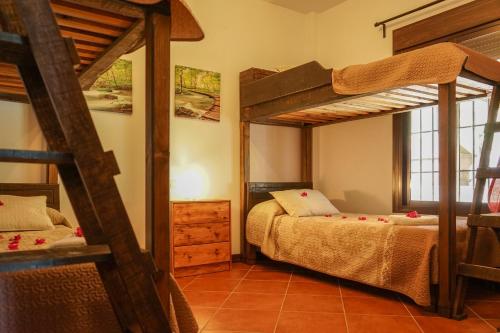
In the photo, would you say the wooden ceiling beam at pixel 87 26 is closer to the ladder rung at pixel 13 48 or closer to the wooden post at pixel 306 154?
the ladder rung at pixel 13 48

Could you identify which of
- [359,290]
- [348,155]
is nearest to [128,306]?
[359,290]

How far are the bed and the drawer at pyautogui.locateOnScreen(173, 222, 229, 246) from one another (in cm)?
219

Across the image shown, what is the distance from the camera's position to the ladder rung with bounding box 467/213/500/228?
2.32m

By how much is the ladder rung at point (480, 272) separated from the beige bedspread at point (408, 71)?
3.65ft

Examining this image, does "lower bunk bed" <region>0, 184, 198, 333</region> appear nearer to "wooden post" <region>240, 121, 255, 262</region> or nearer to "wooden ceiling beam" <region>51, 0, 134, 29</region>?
"wooden ceiling beam" <region>51, 0, 134, 29</region>

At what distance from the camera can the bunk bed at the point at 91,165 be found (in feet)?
2.77

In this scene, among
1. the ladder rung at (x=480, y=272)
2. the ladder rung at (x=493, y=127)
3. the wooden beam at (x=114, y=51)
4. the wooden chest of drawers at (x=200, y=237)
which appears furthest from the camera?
the wooden chest of drawers at (x=200, y=237)

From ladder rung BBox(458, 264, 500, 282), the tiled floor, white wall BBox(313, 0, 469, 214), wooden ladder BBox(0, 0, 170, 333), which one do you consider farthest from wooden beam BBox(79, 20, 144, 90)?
white wall BBox(313, 0, 469, 214)

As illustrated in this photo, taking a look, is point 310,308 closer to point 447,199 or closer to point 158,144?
point 447,199

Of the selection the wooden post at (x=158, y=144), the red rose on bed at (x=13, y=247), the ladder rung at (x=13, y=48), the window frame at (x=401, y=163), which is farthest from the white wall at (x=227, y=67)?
the ladder rung at (x=13, y=48)

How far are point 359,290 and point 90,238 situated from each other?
2.58 metres

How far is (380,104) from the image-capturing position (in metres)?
3.62

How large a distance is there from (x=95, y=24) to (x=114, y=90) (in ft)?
6.64

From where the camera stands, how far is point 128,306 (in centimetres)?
104
